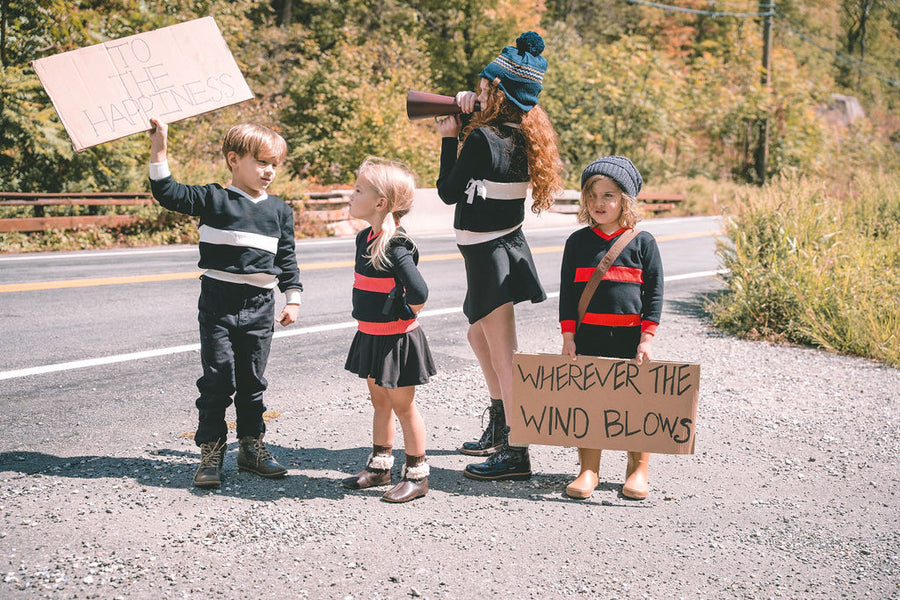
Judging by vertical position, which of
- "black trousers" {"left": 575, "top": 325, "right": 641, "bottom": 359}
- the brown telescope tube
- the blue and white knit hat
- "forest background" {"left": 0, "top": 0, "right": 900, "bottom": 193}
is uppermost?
"forest background" {"left": 0, "top": 0, "right": 900, "bottom": 193}

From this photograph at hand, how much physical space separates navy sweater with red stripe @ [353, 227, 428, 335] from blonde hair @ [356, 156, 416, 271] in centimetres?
4

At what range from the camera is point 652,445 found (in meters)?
3.92

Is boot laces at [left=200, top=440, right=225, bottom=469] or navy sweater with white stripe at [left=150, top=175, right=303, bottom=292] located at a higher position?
navy sweater with white stripe at [left=150, top=175, right=303, bottom=292]

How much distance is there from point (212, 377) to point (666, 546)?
2171mm

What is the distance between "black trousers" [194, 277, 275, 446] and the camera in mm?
3889

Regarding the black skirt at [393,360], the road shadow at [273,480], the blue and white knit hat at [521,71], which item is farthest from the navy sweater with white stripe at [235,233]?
the blue and white knit hat at [521,71]

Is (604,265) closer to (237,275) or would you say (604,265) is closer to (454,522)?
(454,522)

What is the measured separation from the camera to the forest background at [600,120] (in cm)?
814

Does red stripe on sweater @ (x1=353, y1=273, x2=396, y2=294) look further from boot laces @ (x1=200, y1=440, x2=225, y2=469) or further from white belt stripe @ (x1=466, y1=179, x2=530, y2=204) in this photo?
boot laces @ (x1=200, y1=440, x2=225, y2=469)

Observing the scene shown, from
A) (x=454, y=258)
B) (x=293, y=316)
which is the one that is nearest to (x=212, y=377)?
(x=293, y=316)

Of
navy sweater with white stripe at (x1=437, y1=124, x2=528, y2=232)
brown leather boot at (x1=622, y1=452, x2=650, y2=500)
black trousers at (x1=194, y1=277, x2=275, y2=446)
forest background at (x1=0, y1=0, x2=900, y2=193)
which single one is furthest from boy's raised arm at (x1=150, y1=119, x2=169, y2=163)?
forest background at (x1=0, y1=0, x2=900, y2=193)

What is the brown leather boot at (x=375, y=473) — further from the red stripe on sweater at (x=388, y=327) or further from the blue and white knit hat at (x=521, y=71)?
the blue and white knit hat at (x=521, y=71)

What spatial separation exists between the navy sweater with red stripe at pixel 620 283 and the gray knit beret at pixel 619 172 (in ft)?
0.72

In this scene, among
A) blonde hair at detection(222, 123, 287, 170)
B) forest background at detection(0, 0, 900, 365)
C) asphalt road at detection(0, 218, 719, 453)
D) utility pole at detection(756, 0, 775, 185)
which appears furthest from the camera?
utility pole at detection(756, 0, 775, 185)
